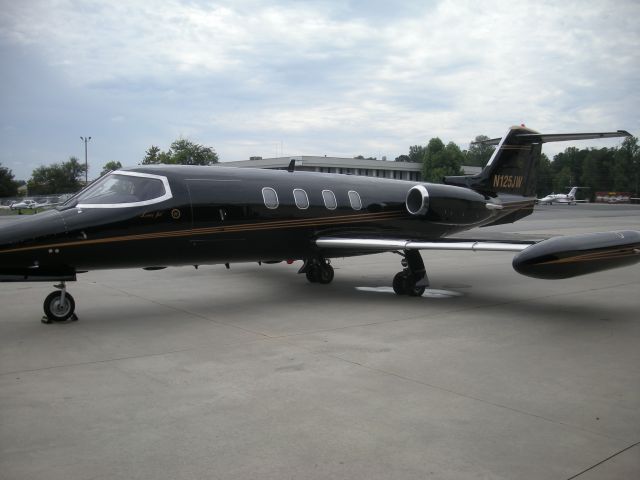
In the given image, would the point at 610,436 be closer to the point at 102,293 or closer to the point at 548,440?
the point at 548,440

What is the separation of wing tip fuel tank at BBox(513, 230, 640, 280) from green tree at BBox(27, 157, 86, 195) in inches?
3012

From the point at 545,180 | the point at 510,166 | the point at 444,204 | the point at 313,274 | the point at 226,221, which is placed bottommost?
the point at 313,274

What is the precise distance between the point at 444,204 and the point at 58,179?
86317 millimetres

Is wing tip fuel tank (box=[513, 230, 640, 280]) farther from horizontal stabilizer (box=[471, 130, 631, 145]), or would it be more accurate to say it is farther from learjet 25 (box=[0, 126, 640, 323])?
horizontal stabilizer (box=[471, 130, 631, 145])

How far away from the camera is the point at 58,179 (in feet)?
285

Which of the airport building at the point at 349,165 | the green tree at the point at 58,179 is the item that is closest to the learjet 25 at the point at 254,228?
the airport building at the point at 349,165

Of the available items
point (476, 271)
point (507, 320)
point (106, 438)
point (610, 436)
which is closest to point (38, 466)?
point (106, 438)

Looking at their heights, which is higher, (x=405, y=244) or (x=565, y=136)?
(x=565, y=136)

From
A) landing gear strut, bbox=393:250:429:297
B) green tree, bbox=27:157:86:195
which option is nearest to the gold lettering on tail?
landing gear strut, bbox=393:250:429:297

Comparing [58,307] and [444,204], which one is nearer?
[58,307]

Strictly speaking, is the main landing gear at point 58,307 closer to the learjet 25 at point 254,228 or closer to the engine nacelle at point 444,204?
the learjet 25 at point 254,228

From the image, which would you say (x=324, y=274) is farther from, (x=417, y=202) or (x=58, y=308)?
(x=58, y=308)

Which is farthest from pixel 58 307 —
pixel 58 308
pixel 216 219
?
pixel 216 219

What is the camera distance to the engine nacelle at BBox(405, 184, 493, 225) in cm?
1262
